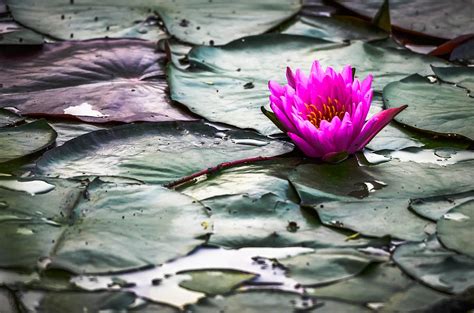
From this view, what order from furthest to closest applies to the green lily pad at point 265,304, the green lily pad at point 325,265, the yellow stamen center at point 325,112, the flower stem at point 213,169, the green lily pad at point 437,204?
the yellow stamen center at point 325,112, the flower stem at point 213,169, the green lily pad at point 437,204, the green lily pad at point 325,265, the green lily pad at point 265,304

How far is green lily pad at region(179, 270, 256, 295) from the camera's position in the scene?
175 cm

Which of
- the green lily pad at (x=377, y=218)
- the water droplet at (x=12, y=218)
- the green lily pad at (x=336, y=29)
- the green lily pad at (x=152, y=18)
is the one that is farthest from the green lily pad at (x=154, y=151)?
the green lily pad at (x=336, y=29)

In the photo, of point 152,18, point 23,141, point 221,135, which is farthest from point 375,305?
point 152,18

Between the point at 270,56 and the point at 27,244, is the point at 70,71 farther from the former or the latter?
the point at 27,244

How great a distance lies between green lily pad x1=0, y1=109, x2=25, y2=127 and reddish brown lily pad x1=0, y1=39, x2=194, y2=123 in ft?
0.14

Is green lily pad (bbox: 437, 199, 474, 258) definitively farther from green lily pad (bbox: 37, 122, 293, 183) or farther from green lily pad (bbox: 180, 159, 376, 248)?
green lily pad (bbox: 37, 122, 293, 183)

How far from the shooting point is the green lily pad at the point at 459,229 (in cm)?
188

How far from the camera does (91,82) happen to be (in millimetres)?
2732

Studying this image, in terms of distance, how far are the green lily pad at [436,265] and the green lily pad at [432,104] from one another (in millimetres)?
589

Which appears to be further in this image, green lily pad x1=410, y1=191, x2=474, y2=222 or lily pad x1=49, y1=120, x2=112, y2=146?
lily pad x1=49, y1=120, x2=112, y2=146

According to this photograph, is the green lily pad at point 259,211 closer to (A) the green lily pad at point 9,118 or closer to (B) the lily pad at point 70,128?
(B) the lily pad at point 70,128

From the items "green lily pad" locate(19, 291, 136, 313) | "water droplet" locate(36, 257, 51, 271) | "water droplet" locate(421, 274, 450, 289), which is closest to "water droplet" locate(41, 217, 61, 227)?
"water droplet" locate(36, 257, 51, 271)

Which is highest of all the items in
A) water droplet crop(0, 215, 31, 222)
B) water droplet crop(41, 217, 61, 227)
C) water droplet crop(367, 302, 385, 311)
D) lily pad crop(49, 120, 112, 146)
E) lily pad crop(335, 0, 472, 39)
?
lily pad crop(335, 0, 472, 39)

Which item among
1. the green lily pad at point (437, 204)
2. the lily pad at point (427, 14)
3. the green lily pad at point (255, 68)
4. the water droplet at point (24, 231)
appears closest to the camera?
the water droplet at point (24, 231)
